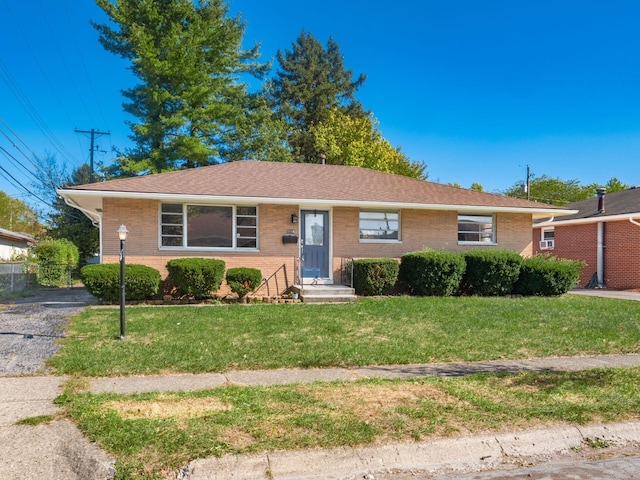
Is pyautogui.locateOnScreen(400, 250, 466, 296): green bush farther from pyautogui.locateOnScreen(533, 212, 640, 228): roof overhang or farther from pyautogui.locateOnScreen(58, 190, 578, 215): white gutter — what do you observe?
pyautogui.locateOnScreen(533, 212, 640, 228): roof overhang

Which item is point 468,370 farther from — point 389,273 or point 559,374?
point 389,273

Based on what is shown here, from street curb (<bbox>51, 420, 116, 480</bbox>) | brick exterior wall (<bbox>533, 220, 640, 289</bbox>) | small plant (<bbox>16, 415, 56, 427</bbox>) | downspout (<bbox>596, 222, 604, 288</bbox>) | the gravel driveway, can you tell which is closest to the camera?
street curb (<bbox>51, 420, 116, 480</bbox>)

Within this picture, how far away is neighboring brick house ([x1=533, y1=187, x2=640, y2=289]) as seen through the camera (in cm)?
1866

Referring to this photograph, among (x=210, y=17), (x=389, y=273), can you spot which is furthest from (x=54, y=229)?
(x=389, y=273)

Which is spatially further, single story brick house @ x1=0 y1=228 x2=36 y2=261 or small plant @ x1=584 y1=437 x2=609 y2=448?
single story brick house @ x1=0 y1=228 x2=36 y2=261

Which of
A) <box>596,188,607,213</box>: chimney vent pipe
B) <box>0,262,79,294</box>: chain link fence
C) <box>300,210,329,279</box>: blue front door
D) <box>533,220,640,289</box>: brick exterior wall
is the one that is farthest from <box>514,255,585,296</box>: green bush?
<box>0,262,79,294</box>: chain link fence

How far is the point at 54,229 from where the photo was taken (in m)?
28.5

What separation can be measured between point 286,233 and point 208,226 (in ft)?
7.40

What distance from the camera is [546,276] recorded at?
1437 cm

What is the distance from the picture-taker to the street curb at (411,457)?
352cm

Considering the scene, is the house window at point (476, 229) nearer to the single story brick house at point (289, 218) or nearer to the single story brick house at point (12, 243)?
the single story brick house at point (289, 218)

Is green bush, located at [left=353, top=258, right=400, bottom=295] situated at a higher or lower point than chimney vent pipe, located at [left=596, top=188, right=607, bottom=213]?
lower

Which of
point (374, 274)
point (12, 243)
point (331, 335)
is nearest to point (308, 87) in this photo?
point (12, 243)

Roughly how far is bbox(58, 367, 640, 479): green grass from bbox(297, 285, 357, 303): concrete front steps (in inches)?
A: 284
